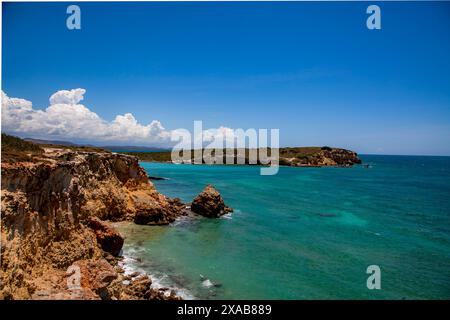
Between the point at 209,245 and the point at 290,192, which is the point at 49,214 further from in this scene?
the point at 290,192

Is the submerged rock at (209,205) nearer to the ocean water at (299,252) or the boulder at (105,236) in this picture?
the ocean water at (299,252)

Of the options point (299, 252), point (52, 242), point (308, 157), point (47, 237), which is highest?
point (308, 157)

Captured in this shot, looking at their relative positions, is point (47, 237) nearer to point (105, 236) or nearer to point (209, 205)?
point (105, 236)

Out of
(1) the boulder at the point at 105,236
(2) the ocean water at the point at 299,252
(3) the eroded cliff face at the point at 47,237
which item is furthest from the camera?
(1) the boulder at the point at 105,236

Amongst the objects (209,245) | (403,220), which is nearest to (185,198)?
(209,245)

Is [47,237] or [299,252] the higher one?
[47,237]

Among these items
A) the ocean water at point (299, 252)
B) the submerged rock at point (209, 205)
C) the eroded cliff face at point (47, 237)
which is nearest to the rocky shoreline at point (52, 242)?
the eroded cliff face at point (47, 237)

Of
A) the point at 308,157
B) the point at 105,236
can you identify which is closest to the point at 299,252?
the point at 105,236

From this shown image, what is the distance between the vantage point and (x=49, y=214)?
49.6 feet

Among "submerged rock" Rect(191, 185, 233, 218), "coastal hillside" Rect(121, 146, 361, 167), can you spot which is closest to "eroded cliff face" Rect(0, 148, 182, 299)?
"submerged rock" Rect(191, 185, 233, 218)

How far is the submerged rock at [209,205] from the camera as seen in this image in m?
37.4

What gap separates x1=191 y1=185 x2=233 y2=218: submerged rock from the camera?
123ft

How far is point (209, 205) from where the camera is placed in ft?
123
